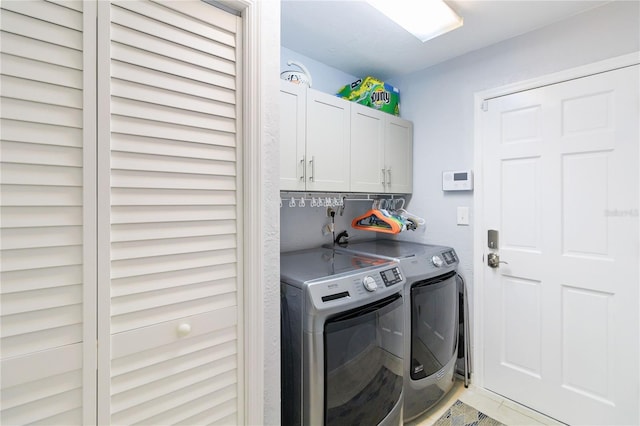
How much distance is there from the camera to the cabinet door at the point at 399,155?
7.73 ft

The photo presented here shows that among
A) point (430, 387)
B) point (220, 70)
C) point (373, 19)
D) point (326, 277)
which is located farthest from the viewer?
point (430, 387)

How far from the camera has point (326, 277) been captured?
1.43 meters

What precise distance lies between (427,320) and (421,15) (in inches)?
72.6

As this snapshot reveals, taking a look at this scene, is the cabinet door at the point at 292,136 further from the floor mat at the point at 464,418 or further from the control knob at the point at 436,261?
the floor mat at the point at 464,418

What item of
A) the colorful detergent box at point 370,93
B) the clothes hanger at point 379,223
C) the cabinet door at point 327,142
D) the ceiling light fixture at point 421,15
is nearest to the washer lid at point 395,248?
the clothes hanger at point 379,223

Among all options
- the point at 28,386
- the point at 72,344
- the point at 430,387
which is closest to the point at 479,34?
the point at 430,387

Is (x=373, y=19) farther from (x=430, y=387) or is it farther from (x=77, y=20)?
(x=430, y=387)

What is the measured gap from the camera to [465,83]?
2.24 metres

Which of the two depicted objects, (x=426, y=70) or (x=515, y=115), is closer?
(x=515, y=115)

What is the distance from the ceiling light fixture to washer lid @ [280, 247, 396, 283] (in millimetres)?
1415

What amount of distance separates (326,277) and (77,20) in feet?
4.07

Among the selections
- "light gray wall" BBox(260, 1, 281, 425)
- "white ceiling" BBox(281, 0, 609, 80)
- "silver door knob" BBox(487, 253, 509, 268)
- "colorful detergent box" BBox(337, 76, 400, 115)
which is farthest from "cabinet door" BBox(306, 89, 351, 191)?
"silver door knob" BBox(487, 253, 509, 268)

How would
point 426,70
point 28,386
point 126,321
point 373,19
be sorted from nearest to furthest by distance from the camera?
point 28,386 → point 126,321 → point 373,19 → point 426,70

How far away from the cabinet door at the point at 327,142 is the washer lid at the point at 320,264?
17.7 inches
